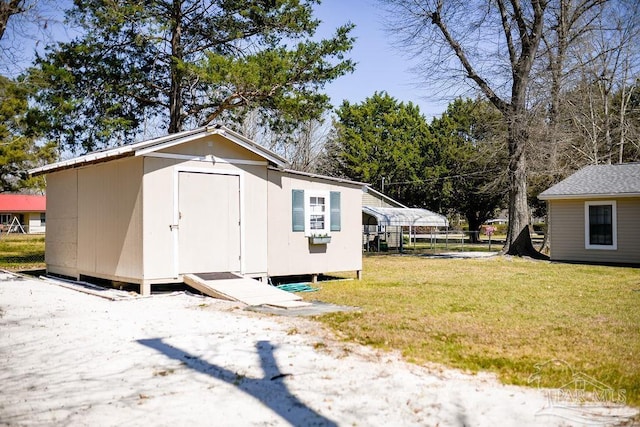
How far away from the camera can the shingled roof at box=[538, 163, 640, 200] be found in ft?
60.5

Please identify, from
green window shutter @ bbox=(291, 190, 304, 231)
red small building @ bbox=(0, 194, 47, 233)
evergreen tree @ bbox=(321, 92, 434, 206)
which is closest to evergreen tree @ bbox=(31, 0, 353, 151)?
green window shutter @ bbox=(291, 190, 304, 231)

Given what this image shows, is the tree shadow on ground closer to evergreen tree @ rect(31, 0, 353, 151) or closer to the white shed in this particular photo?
the white shed

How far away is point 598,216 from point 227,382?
1749cm

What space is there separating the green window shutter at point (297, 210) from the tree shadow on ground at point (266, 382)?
5.87m

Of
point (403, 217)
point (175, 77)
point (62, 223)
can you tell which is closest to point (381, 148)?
point (403, 217)

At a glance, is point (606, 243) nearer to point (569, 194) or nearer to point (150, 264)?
point (569, 194)

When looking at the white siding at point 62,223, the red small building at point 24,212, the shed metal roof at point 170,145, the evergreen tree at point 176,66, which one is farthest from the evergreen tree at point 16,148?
the red small building at point 24,212

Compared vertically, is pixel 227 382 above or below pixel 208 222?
below

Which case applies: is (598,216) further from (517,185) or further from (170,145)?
(170,145)

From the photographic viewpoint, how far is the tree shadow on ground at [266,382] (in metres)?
4.13

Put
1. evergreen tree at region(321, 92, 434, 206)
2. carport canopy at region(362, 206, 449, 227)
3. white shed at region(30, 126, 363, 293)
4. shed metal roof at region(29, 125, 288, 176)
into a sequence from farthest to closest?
1. evergreen tree at region(321, 92, 434, 206)
2. carport canopy at region(362, 206, 449, 227)
3. white shed at region(30, 126, 363, 293)
4. shed metal roof at region(29, 125, 288, 176)

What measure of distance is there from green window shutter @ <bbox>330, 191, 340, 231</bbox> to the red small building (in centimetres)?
5350

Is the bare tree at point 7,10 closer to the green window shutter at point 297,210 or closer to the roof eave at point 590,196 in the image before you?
the green window shutter at point 297,210

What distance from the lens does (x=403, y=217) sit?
2967cm
